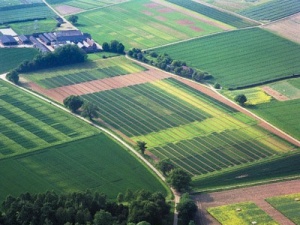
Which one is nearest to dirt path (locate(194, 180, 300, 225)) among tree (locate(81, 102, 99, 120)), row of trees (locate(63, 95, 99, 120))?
tree (locate(81, 102, 99, 120))

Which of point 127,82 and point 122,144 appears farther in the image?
point 127,82

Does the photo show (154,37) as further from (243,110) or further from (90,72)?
(243,110)

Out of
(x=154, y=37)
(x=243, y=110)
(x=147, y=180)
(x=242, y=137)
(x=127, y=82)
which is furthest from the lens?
(x=154, y=37)

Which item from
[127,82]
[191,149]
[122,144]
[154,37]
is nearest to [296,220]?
[191,149]

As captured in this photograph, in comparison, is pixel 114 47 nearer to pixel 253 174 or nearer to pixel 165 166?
pixel 165 166

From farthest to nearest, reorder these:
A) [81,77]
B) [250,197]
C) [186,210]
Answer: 1. [81,77]
2. [250,197]
3. [186,210]

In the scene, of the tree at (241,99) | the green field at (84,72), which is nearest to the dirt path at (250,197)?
the tree at (241,99)

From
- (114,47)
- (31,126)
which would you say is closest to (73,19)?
(114,47)

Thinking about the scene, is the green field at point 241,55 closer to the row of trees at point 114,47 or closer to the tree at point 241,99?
the row of trees at point 114,47
